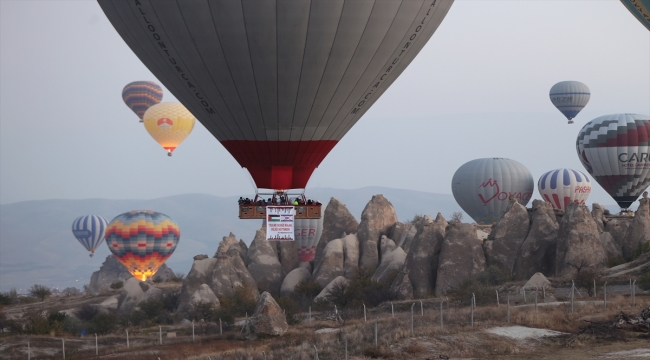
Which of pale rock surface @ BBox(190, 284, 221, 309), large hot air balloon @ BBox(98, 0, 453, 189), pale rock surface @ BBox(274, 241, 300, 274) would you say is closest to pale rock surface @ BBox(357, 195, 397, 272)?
pale rock surface @ BBox(274, 241, 300, 274)

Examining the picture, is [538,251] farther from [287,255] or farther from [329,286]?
[287,255]

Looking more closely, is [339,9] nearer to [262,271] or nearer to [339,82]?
[339,82]

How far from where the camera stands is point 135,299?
81188mm

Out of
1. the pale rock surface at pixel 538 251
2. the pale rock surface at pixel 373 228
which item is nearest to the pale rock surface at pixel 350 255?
the pale rock surface at pixel 373 228

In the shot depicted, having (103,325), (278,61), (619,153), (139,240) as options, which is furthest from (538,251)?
(139,240)

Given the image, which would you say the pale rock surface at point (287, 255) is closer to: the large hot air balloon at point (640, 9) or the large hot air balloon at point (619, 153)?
the large hot air balloon at point (619, 153)

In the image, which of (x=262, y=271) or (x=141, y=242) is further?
(x=141, y=242)

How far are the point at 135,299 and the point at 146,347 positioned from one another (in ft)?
107

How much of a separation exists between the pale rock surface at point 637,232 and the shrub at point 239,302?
25500 mm

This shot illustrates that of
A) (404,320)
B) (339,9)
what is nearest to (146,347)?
(404,320)

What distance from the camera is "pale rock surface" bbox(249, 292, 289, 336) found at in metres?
48.4

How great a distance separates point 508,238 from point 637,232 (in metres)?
8.48

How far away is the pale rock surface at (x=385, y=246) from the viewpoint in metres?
81.6

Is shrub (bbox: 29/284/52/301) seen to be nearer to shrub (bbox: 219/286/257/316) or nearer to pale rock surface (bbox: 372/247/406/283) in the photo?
shrub (bbox: 219/286/257/316)
